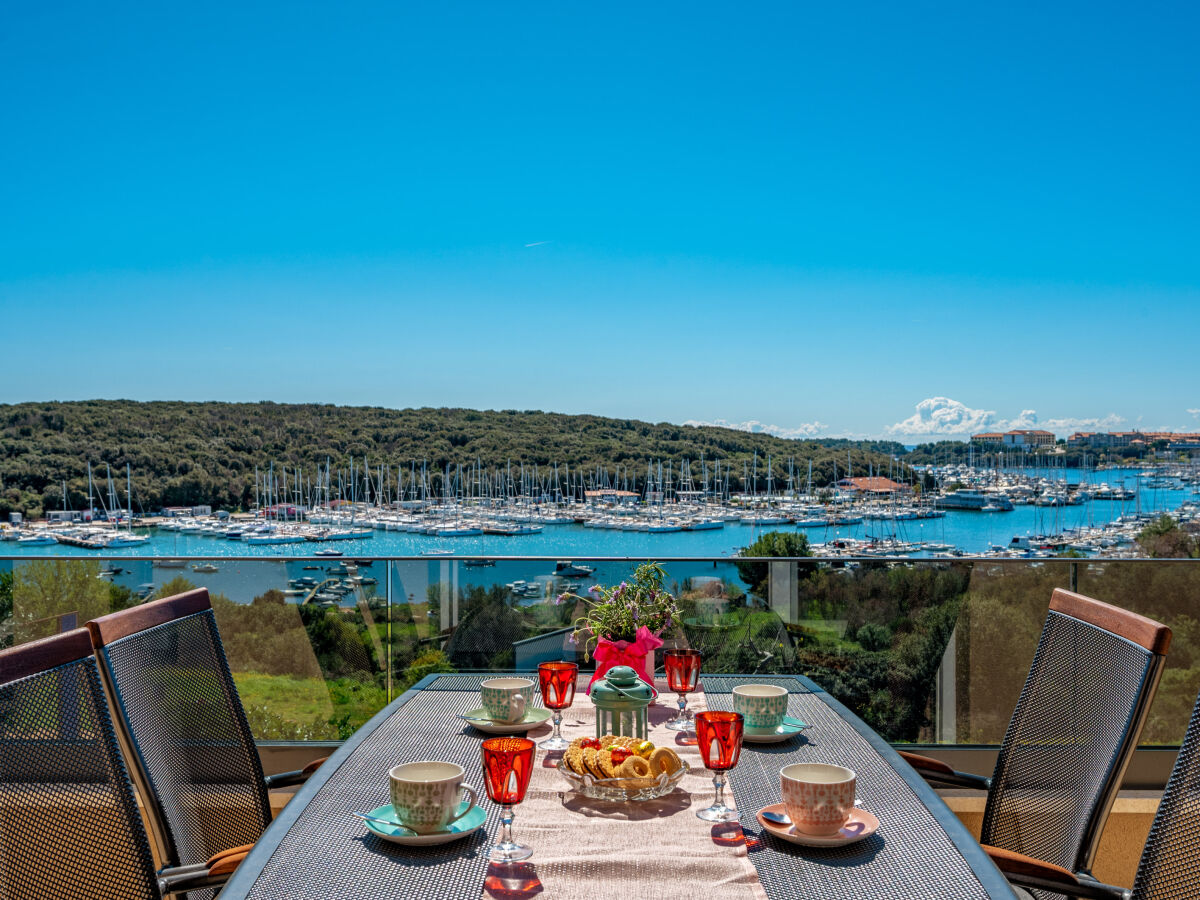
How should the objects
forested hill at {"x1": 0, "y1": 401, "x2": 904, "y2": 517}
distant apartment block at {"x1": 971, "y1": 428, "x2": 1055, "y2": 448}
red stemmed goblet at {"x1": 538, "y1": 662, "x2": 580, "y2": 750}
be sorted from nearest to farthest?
red stemmed goblet at {"x1": 538, "y1": 662, "x2": 580, "y2": 750} < forested hill at {"x1": 0, "y1": 401, "x2": 904, "y2": 517} < distant apartment block at {"x1": 971, "y1": 428, "x2": 1055, "y2": 448}

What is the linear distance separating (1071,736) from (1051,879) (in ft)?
1.39

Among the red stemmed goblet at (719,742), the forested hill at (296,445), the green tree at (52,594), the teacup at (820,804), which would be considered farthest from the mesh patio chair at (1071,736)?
the forested hill at (296,445)

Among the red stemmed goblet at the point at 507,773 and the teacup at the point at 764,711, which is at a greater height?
the red stemmed goblet at the point at 507,773

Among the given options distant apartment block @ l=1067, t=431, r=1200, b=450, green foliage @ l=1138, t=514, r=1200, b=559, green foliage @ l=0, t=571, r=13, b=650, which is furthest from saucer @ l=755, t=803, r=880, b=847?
distant apartment block @ l=1067, t=431, r=1200, b=450

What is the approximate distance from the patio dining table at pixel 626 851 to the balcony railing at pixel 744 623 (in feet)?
6.19

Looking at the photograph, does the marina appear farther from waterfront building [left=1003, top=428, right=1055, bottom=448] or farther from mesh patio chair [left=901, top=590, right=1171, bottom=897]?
mesh patio chair [left=901, top=590, right=1171, bottom=897]

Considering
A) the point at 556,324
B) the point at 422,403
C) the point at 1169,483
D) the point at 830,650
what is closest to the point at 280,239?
the point at 422,403

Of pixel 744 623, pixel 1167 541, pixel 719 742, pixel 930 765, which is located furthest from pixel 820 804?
pixel 1167 541

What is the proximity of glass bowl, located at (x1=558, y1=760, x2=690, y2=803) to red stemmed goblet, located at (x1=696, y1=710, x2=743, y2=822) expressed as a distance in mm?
94

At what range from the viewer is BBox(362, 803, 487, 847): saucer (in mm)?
1445

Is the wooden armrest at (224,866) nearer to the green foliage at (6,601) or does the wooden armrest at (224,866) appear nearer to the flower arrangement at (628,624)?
the flower arrangement at (628,624)

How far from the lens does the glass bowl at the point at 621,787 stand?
1607mm

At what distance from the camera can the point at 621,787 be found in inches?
63.4

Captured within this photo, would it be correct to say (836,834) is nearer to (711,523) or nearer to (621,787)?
(621,787)
